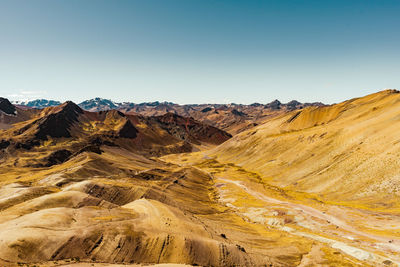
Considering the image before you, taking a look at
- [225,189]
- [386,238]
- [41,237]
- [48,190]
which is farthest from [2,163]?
[386,238]

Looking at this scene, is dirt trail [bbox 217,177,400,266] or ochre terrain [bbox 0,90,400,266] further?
dirt trail [bbox 217,177,400,266]

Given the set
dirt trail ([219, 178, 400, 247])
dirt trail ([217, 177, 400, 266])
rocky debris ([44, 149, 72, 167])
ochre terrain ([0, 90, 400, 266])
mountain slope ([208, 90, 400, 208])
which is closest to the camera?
ochre terrain ([0, 90, 400, 266])

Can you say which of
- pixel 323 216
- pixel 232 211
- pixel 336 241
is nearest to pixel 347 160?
pixel 323 216

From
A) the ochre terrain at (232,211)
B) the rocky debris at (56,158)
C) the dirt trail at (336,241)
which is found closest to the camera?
the ochre terrain at (232,211)

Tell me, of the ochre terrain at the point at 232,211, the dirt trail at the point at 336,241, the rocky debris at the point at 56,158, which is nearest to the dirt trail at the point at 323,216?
the dirt trail at the point at 336,241

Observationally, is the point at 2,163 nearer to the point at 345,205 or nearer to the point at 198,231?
the point at 198,231

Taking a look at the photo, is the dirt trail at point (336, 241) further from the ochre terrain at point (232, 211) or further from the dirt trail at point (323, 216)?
the ochre terrain at point (232, 211)

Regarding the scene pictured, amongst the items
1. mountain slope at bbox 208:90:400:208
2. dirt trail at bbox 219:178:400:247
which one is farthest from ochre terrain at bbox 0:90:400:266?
mountain slope at bbox 208:90:400:208

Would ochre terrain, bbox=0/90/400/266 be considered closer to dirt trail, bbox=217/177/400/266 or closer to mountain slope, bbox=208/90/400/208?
dirt trail, bbox=217/177/400/266

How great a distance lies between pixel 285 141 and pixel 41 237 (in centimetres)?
17590

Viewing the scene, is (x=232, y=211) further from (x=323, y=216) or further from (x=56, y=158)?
(x=56, y=158)

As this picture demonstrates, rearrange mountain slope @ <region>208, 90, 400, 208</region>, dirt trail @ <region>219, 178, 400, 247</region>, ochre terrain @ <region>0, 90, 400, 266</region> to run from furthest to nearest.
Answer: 1. mountain slope @ <region>208, 90, 400, 208</region>
2. dirt trail @ <region>219, 178, 400, 247</region>
3. ochre terrain @ <region>0, 90, 400, 266</region>

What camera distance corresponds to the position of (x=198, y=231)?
5128cm

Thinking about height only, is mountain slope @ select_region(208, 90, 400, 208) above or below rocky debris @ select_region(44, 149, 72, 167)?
above
